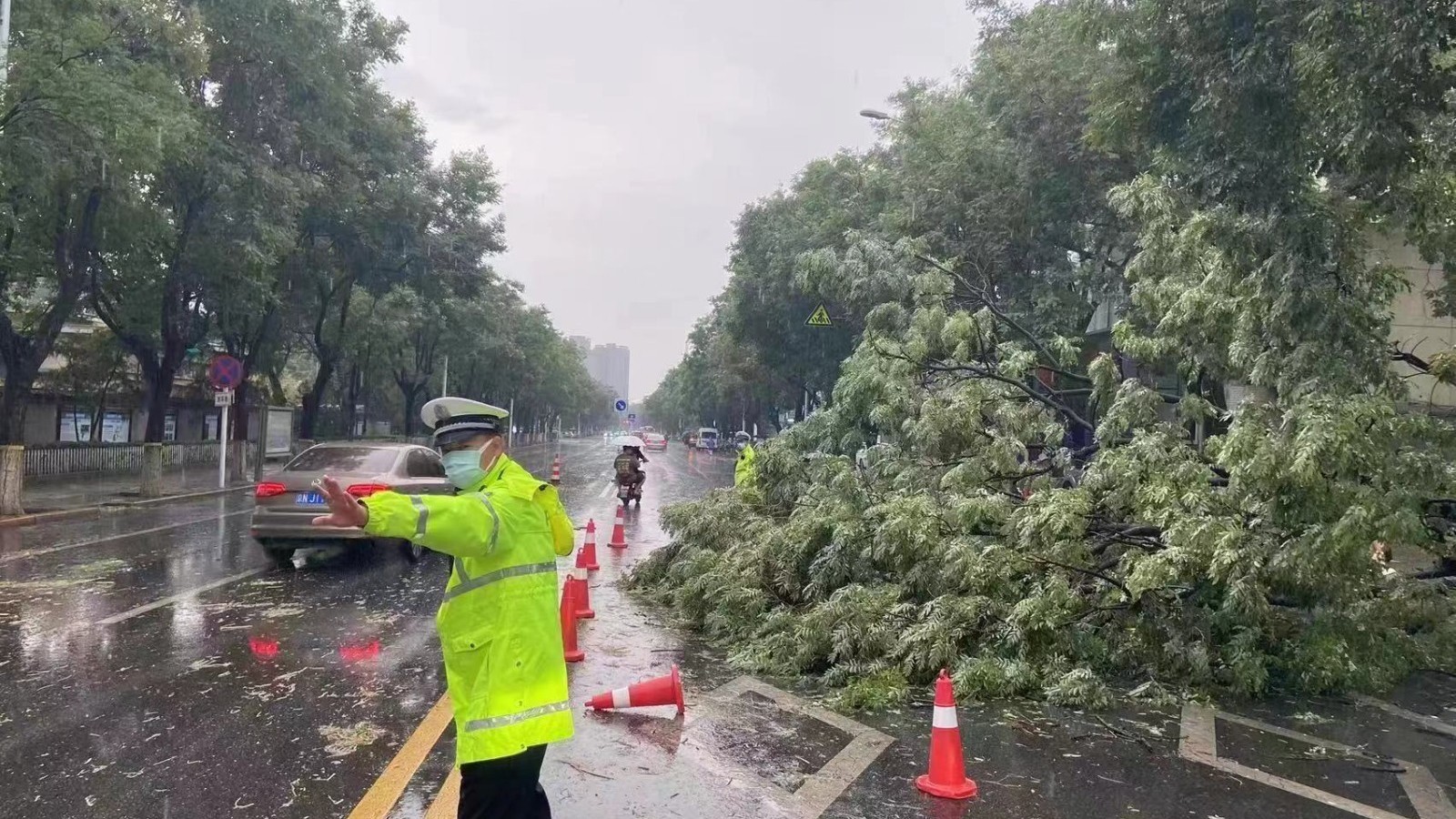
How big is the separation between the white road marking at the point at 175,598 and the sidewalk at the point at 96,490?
795cm

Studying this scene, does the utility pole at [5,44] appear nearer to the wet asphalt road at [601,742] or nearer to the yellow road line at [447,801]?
the wet asphalt road at [601,742]

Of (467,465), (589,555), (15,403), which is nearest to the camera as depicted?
(467,465)

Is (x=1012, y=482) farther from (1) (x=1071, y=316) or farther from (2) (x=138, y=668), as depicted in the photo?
(1) (x=1071, y=316)

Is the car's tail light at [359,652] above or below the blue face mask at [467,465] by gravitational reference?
below

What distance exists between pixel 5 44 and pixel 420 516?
47.9 feet

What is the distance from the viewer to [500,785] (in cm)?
297

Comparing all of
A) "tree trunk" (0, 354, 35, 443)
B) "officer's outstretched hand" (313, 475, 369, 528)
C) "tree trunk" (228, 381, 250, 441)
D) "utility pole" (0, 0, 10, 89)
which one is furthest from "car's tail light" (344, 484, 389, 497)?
"tree trunk" (228, 381, 250, 441)

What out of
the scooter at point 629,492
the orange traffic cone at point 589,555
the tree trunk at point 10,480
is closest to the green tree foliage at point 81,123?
the tree trunk at point 10,480

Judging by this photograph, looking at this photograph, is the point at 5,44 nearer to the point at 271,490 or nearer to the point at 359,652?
the point at 271,490

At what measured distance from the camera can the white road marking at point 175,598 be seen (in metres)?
8.02

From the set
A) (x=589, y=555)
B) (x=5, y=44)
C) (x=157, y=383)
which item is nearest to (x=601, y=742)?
(x=589, y=555)

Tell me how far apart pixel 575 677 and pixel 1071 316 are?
43.1 feet

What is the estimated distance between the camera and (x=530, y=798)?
3037 millimetres

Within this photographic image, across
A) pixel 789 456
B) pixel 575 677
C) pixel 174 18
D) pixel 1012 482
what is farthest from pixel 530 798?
pixel 174 18
